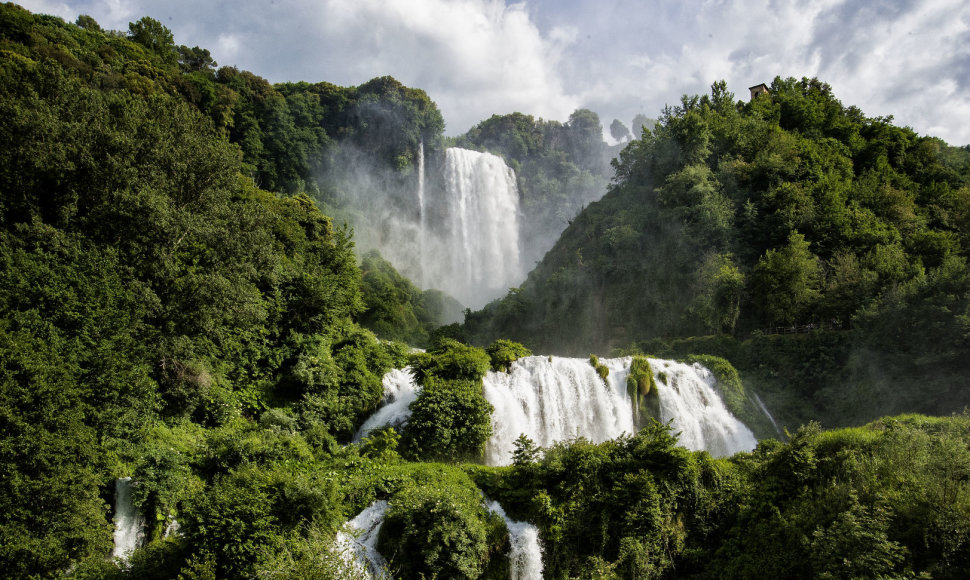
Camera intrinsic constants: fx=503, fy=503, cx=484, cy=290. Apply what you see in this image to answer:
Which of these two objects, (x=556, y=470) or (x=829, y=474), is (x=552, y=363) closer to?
(x=556, y=470)

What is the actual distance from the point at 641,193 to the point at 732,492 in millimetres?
33346

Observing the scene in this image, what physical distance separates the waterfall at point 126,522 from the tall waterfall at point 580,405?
8.37m

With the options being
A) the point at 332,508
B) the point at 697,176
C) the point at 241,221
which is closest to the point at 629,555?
the point at 332,508

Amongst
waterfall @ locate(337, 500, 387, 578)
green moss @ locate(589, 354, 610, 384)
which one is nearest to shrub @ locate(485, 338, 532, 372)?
green moss @ locate(589, 354, 610, 384)

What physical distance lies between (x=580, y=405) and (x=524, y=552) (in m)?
10.0

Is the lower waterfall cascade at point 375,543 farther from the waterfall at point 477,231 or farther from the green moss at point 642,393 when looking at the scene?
the waterfall at point 477,231

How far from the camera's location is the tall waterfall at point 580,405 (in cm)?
2028

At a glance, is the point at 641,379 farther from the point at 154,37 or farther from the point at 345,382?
the point at 154,37

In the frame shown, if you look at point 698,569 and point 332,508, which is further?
point 698,569

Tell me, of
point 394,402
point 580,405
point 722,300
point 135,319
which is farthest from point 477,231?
point 135,319

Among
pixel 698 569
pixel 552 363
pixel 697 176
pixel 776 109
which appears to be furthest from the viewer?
pixel 776 109

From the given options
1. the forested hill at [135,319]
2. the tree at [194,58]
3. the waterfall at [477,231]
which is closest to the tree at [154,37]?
the tree at [194,58]

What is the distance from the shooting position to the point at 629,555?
12086mm

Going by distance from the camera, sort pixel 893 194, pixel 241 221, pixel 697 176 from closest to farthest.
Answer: pixel 241 221 → pixel 893 194 → pixel 697 176
